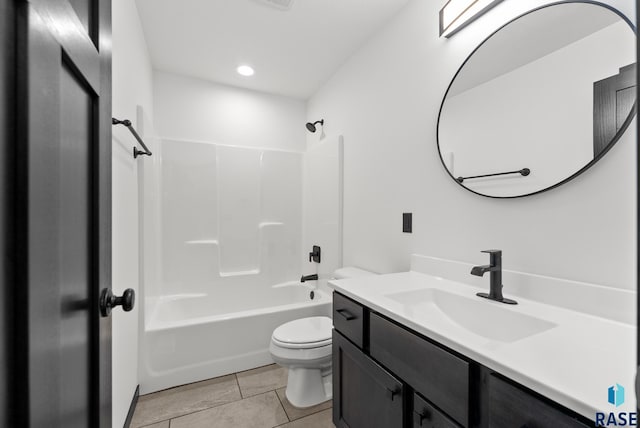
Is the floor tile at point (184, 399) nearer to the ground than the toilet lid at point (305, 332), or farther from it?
nearer to the ground

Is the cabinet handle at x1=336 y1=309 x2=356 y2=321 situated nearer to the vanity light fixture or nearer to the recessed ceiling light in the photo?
the vanity light fixture

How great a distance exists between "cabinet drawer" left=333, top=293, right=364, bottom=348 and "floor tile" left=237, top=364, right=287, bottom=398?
3.07 ft

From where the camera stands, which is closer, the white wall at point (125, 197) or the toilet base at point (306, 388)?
the white wall at point (125, 197)

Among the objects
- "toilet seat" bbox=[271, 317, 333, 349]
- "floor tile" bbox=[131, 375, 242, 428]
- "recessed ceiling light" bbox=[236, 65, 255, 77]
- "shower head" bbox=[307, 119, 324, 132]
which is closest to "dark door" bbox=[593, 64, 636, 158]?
"toilet seat" bbox=[271, 317, 333, 349]

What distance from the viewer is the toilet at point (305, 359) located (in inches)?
66.3

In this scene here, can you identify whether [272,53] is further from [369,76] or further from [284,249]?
[284,249]

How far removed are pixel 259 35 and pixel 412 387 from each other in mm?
2302

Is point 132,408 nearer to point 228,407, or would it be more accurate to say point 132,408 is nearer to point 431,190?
point 228,407

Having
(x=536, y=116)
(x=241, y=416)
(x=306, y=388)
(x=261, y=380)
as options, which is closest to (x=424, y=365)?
(x=536, y=116)

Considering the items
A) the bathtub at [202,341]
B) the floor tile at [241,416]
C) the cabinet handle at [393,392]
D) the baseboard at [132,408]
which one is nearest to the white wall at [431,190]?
the cabinet handle at [393,392]

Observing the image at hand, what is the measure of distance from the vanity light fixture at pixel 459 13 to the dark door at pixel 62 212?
1.43 meters

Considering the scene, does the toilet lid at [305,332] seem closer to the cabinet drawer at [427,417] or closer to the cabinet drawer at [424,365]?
the cabinet drawer at [424,365]

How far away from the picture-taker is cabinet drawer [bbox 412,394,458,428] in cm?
81

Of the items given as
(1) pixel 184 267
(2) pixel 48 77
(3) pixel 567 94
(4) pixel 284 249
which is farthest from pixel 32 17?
(4) pixel 284 249
